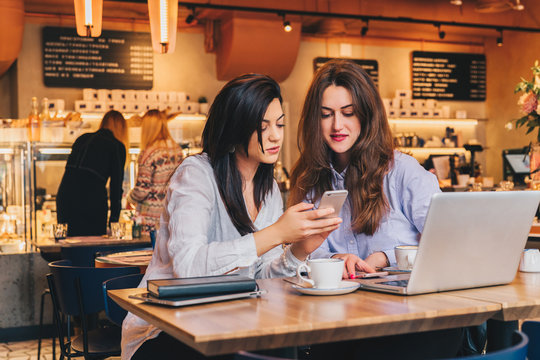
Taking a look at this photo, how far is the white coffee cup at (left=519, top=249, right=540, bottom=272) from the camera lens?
6.54 ft

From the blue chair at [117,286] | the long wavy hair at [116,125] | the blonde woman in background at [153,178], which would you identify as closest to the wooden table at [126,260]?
the blue chair at [117,286]

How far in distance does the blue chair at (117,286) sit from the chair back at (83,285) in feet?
0.72

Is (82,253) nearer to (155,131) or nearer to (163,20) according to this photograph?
(155,131)

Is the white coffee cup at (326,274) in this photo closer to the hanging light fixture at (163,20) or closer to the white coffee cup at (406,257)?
the white coffee cup at (406,257)

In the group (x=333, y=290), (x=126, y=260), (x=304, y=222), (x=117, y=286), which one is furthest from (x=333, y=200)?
(x=126, y=260)

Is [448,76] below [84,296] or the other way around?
the other way around

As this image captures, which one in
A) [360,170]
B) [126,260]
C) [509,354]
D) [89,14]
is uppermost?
[89,14]

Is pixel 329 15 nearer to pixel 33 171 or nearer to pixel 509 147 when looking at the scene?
pixel 509 147

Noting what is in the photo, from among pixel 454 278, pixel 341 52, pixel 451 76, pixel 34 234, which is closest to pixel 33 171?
pixel 34 234

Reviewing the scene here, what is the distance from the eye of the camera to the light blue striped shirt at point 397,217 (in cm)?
247

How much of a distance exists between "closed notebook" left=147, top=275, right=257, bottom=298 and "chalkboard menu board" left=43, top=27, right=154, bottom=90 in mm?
6376

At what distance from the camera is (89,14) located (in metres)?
4.26

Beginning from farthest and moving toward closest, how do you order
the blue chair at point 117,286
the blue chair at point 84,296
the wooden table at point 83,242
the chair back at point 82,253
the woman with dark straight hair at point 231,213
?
the wooden table at point 83,242, the chair back at point 82,253, the blue chair at point 84,296, the blue chair at point 117,286, the woman with dark straight hair at point 231,213

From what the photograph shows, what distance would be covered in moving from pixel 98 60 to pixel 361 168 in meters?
5.78
